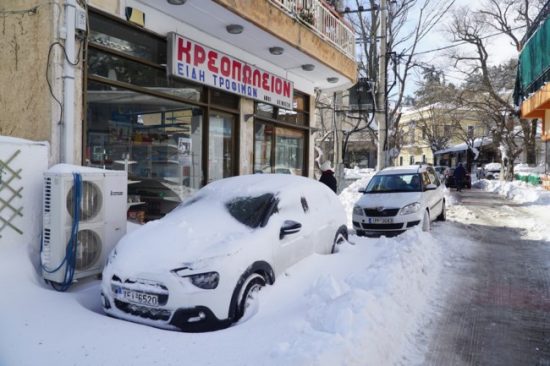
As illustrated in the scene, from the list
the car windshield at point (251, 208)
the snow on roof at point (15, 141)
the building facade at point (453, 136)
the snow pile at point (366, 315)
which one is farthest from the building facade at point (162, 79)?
the building facade at point (453, 136)

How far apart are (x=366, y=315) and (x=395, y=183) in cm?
744

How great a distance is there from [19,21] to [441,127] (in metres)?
48.9

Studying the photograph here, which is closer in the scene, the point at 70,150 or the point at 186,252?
the point at 186,252

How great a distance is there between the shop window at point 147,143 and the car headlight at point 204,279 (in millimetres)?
3507

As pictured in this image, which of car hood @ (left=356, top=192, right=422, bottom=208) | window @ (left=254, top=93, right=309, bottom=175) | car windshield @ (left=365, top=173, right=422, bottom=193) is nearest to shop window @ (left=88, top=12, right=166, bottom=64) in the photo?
window @ (left=254, top=93, right=309, bottom=175)

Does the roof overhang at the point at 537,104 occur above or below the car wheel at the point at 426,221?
above

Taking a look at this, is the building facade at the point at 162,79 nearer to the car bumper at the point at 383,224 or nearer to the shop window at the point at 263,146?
the shop window at the point at 263,146

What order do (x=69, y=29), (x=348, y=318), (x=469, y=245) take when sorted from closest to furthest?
(x=348, y=318)
(x=69, y=29)
(x=469, y=245)

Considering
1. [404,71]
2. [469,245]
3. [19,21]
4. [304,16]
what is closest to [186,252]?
[19,21]

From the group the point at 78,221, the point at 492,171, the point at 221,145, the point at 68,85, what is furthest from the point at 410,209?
the point at 492,171

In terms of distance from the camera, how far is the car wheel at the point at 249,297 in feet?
13.8

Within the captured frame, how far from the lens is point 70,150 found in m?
5.99

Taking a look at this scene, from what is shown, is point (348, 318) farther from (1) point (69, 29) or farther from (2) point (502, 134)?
(2) point (502, 134)

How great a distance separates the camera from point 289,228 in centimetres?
511
